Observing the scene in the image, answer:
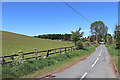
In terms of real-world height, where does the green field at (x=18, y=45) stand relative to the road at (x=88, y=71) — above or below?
above

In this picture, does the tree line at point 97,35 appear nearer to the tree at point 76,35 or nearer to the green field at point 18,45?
the tree at point 76,35

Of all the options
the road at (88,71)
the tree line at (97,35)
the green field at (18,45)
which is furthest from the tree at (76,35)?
the green field at (18,45)

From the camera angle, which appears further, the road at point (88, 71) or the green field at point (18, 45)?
the green field at point (18, 45)

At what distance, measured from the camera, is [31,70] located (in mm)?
9617

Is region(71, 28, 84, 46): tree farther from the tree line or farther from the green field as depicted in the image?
the green field

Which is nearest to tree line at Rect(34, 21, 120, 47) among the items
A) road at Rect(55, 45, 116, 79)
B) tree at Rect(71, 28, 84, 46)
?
tree at Rect(71, 28, 84, 46)

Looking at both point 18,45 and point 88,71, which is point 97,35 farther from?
point 88,71

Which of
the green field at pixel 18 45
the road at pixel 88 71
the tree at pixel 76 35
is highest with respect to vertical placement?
the tree at pixel 76 35

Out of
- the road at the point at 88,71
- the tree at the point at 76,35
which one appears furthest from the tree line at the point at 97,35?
the road at the point at 88,71

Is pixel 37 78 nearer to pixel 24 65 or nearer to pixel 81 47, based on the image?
pixel 24 65

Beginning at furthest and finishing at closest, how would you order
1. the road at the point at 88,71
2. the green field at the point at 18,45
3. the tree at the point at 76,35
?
the green field at the point at 18,45, the tree at the point at 76,35, the road at the point at 88,71

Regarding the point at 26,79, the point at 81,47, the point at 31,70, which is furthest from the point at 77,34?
the point at 26,79

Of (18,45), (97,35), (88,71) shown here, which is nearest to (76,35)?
(88,71)

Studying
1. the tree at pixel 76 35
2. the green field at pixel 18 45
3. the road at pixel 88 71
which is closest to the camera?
the road at pixel 88 71
